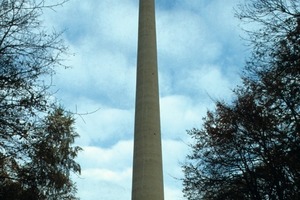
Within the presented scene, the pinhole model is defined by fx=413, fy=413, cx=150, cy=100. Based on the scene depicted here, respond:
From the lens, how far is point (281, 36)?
489 inches

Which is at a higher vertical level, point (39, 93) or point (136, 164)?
point (136, 164)

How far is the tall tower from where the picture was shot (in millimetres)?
22125

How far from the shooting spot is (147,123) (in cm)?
2370

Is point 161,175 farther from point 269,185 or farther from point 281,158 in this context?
point 281,158

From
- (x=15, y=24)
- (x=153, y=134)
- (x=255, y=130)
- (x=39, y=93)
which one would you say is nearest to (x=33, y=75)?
(x=39, y=93)

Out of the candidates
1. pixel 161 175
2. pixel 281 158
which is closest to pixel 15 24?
pixel 281 158

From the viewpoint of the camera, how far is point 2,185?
1477 cm

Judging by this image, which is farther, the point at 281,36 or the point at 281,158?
the point at 281,158

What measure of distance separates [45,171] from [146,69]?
12.9 m

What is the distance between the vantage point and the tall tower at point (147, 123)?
22125mm

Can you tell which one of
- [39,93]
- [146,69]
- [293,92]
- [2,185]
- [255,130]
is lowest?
[2,185]

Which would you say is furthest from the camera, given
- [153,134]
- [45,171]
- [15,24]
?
[153,134]

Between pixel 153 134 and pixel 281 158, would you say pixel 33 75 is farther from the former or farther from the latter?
pixel 153 134

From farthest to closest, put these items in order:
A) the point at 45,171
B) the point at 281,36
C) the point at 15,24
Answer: the point at 45,171 < the point at 281,36 < the point at 15,24
